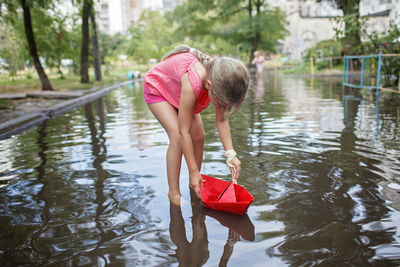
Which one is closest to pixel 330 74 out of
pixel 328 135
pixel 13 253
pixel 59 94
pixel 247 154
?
pixel 59 94

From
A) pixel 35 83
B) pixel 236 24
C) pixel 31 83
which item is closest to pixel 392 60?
pixel 35 83

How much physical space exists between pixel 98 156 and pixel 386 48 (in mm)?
8987

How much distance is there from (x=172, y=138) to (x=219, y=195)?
0.58 m

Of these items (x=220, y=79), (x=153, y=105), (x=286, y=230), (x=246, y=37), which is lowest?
(x=286, y=230)

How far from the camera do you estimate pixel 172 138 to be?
2824 mm

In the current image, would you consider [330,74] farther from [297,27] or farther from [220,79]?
[297,27]

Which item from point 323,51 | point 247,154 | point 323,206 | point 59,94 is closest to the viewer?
point 323,206

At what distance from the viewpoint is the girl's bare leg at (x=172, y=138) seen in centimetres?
280

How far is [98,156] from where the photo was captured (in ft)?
14.9

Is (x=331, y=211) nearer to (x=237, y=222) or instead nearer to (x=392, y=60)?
(x=237, y=222)

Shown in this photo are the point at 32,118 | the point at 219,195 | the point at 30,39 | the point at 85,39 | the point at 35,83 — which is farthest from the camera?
the point at 35,83

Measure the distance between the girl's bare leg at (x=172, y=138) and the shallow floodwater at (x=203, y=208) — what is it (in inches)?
7.6

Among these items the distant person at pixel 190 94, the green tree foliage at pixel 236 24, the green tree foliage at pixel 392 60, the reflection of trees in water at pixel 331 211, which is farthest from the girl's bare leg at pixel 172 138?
the green tree foliage at pixel 236 24

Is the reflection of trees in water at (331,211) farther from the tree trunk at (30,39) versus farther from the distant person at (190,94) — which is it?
the tree trunk at (30,39)
